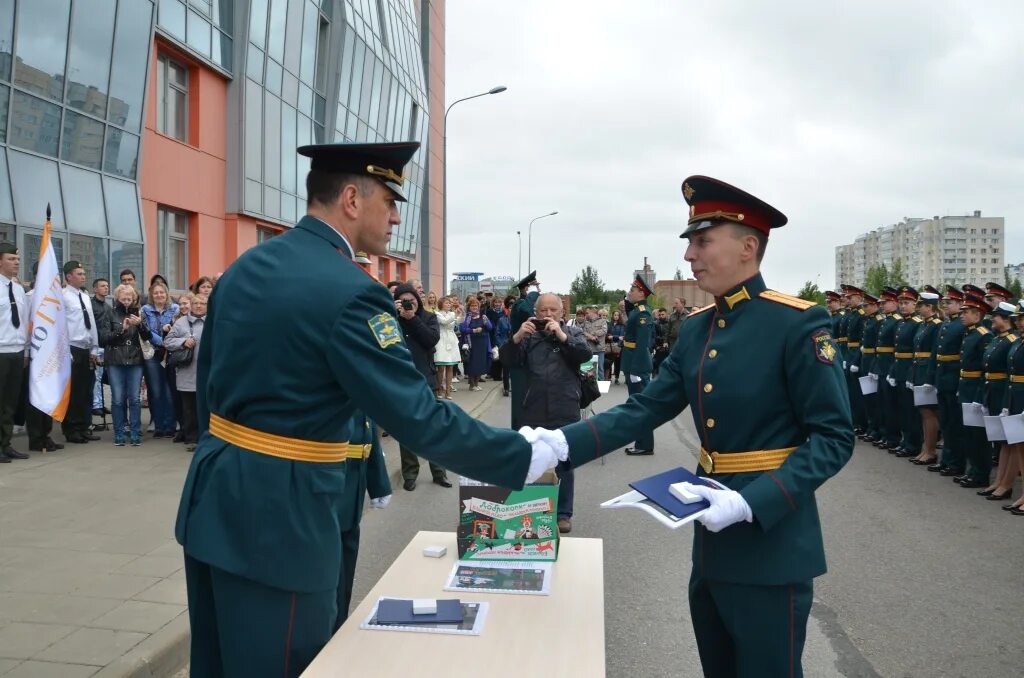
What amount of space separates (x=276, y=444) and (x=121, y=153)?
644 inches

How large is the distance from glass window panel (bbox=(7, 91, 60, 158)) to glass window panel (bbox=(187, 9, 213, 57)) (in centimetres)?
531

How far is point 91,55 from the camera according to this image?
15.6m

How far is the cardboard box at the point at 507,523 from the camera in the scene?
3.57m

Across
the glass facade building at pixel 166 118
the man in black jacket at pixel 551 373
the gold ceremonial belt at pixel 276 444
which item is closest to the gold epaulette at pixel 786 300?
the gold ceremonial belt at pixel 276 444

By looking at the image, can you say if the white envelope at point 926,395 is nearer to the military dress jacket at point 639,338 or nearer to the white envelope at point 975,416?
the white envelope at point 975,416

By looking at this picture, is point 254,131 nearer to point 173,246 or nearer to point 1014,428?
point 173,246

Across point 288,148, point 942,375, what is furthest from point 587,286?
point 942,375

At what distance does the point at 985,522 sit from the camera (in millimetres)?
7645

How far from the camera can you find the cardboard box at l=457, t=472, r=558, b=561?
357 cm

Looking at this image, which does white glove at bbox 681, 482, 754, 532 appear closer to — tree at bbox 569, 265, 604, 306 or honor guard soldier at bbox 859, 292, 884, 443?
honor guard soldier at bbox 859, 292, 884, 443

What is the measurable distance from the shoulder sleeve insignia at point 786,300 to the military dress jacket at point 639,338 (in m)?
8.06

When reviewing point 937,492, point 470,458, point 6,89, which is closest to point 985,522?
point 937,492

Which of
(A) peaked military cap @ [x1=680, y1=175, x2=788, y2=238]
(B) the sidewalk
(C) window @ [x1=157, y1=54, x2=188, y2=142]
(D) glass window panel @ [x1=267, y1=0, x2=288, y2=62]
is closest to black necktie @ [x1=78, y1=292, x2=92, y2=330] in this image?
(B) the sidewalk

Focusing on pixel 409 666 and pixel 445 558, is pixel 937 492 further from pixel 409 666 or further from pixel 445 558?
pixel 409 666
